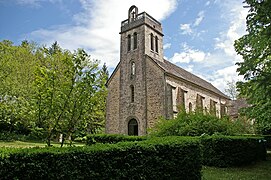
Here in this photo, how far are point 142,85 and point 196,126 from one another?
34.0ft

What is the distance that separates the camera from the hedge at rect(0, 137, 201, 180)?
4.42 meters

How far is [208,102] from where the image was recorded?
3114 centimetres

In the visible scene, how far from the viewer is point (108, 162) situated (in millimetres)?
5453

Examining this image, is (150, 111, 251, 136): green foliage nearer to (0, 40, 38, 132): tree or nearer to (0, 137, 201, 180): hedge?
(0, 137, 201, 180): hedge

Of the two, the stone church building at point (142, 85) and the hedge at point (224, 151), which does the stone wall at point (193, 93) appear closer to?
the stone church building at point (142, 85)

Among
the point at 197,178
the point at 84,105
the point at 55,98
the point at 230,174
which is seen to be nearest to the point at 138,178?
the point at 197,178

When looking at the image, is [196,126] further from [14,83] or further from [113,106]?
[14,83]

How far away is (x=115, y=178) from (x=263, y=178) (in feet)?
21.2

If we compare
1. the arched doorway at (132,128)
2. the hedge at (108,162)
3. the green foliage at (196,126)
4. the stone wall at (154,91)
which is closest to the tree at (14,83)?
the arched doorway at (132,128)

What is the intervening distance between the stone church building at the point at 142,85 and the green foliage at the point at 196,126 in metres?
6.42

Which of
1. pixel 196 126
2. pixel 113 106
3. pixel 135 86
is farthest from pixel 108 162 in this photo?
pixel 113 106

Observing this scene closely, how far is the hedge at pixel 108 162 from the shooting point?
14.5 feet

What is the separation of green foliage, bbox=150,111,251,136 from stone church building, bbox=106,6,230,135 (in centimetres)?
642

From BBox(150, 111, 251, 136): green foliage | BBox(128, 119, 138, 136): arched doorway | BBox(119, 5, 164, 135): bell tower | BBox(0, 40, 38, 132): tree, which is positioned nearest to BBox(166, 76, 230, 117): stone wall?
BBox(119, 5, 164, 135): bell tower
